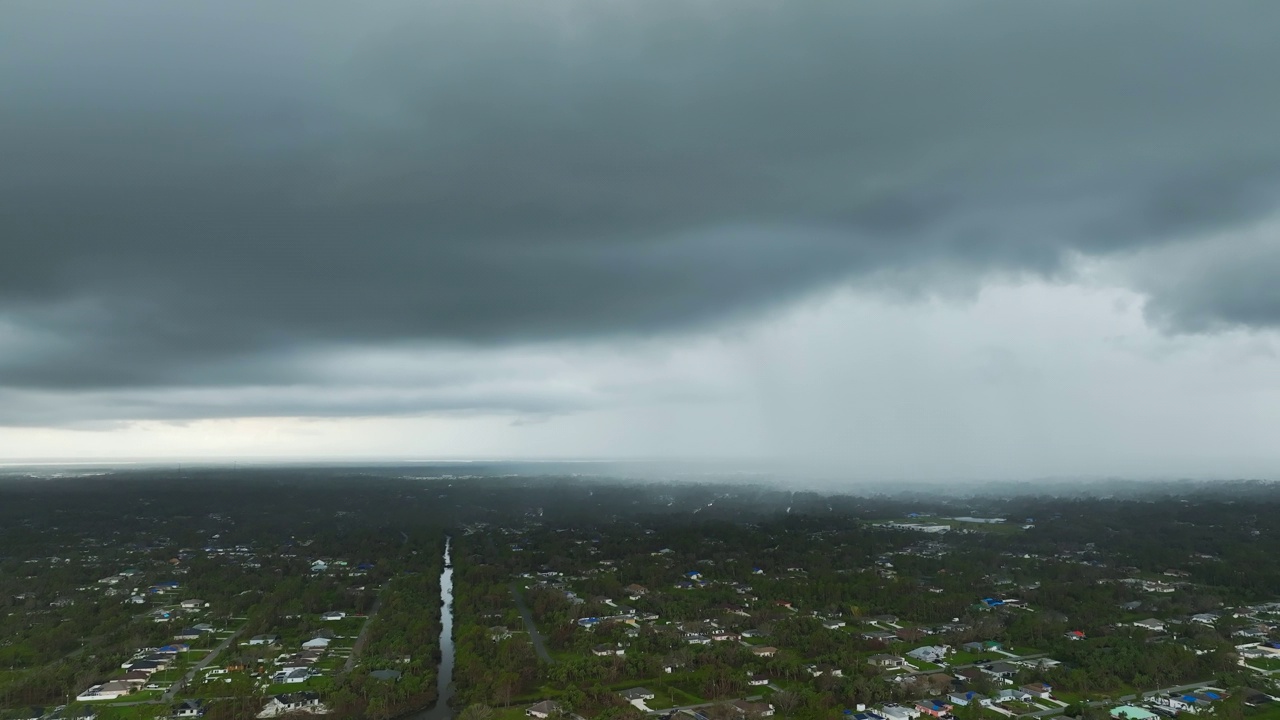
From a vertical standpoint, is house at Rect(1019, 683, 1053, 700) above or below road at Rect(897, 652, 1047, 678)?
above

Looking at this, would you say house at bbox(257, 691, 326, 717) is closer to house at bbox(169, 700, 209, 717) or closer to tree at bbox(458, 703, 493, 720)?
house at bbox(169, 700, 209, 717)

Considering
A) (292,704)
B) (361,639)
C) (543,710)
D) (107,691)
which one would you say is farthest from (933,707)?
(107,691)

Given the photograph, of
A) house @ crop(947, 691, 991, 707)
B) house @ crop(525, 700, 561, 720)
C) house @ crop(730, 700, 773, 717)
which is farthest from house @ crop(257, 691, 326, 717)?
house @ crop(947, 691, 991, 707)

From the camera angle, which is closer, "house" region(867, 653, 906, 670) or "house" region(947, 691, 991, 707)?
"house" region(947, 691, 991, 707)

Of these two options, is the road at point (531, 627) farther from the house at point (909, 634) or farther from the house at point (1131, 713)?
the house at point (1131, 713)

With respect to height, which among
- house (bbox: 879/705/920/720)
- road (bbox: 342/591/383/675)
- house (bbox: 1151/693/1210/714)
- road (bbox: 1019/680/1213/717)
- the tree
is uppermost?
the tree

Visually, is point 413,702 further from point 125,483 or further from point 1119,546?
point 125,483

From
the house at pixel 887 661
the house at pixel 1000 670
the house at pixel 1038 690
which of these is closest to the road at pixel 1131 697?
the house at pixel 1038 690

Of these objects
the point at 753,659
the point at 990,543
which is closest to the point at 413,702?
the point at 753,659
